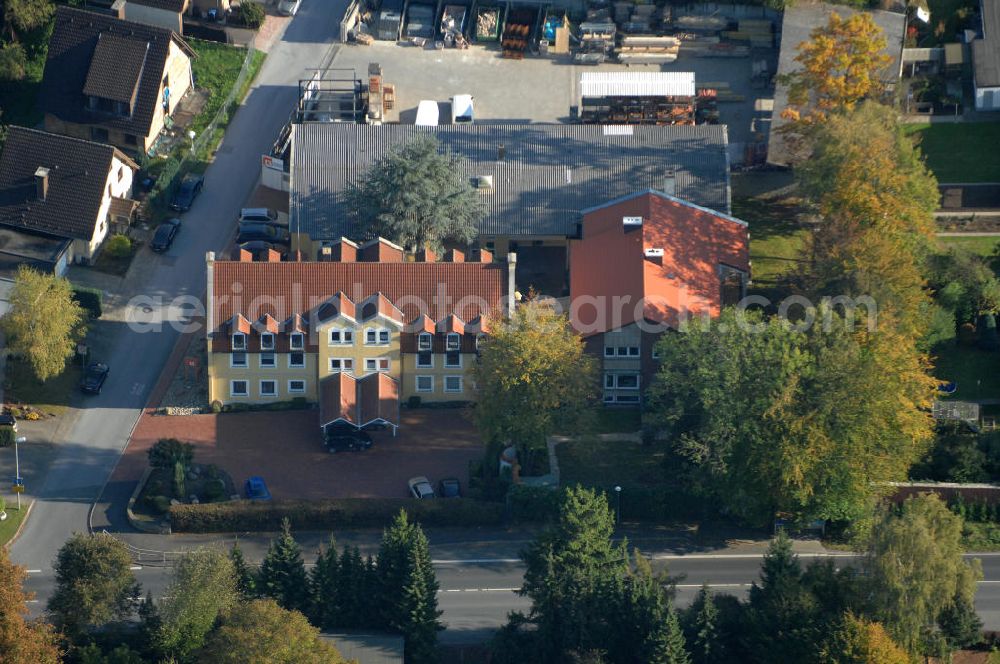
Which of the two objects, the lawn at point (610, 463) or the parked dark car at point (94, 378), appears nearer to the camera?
the lawn at point (610, 463)

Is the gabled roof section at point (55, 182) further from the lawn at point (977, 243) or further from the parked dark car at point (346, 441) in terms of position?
the lawn at point (977, 243)

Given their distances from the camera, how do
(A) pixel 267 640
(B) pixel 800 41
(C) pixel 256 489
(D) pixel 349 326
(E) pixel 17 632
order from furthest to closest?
1. (B) pixel 800 41
2. (D) pixel 349 326
3. (C) pixel 256 489
4. (E) pixel 17 632
5. (A) pixel 267 640

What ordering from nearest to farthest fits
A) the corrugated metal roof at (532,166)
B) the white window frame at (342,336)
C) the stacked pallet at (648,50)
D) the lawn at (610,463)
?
1. the lawn at (610,463)
2. the white window frame at (342,336)
3. the corrugated metal roof at (532,166)
4. the stacked pallet at (648,50)

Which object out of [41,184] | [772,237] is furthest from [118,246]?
[772,237]

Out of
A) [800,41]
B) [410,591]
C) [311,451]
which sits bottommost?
[410,591]

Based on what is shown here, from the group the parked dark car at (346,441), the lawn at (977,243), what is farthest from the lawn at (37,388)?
the lawn at (977,243)

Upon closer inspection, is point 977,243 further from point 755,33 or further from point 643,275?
point 643,275

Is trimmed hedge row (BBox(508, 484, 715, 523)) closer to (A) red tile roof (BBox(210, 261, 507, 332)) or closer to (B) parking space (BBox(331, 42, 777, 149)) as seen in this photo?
(A) red tile roof (BBox(210, 261, 507, 332))
